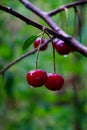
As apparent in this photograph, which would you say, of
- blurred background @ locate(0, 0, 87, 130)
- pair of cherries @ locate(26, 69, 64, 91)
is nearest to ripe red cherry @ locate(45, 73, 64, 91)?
pair of cherries @ locate(26, 69, 64, 91)

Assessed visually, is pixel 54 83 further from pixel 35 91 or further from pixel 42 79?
pixel 35 91

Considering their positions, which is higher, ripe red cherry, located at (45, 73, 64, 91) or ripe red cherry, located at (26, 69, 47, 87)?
ripe red cherry, located at (26, 69, 47, 87)

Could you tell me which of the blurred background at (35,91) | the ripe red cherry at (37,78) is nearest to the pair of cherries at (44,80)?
the ripe red cherry at (37,78)

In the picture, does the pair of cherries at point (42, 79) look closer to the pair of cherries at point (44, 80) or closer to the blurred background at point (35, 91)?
the pair of cherries at point (44, 80)

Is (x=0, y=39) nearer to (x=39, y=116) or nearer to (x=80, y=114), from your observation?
(x=39, y=116)

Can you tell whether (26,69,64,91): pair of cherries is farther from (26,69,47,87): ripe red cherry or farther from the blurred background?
the blurred background

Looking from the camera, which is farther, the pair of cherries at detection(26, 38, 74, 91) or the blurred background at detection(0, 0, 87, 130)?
the blurred background at detection(0, 0, 87, 130)

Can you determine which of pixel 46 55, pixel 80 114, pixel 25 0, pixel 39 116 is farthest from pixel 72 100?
pixel 25 0

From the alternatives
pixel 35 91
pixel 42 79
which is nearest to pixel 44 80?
pixel 42 79
